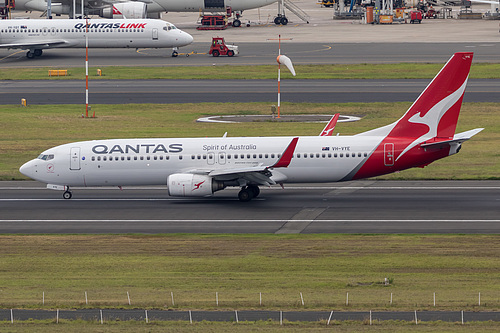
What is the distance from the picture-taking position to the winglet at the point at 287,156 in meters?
43.8

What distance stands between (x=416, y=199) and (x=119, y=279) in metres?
20.4

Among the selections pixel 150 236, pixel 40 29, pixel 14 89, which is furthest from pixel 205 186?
pixel 40 29

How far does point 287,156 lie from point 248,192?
3.69 m

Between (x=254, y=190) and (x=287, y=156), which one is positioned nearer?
(x=287, y=156)

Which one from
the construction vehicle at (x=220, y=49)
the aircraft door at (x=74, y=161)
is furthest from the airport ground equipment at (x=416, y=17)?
the aircraft door at (x=74, y=161)

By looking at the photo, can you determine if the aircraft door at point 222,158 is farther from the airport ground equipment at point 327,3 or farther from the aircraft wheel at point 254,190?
the airport ground equipment at point 327,3

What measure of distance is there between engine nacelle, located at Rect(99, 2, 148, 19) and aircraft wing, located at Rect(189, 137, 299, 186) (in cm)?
8713

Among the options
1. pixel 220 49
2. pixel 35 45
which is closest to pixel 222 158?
pixel 220 49

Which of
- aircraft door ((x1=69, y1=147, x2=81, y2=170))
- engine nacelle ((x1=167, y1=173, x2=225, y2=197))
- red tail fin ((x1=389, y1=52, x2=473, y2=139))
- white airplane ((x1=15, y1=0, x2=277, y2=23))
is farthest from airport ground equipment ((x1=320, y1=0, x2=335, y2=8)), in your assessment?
engine nacelle ((x1=167, y1=173, x2=225, y2=197))

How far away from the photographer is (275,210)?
44.5 metres

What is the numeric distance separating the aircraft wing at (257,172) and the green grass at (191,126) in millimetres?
10875

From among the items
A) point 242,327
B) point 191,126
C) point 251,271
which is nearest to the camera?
point 242,327

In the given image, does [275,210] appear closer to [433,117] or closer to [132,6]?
[433,117]

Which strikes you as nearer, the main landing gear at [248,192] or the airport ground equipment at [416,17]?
the main landing gear at [248,192]
